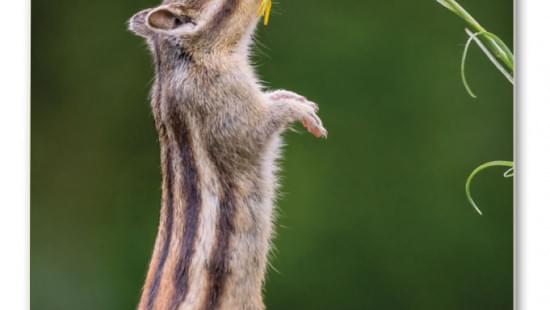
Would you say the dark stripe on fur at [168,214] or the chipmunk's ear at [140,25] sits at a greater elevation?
the chipmunk's ear at [140,25]

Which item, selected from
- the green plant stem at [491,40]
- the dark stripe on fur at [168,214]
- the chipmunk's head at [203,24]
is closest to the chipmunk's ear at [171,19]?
the chipmunk's head at [203,24]

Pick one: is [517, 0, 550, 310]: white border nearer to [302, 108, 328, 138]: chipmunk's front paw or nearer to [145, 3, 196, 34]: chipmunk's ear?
[302, 108, 328, 138]: chipmunk's front paw

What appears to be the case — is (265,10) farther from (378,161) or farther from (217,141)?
(378,161)

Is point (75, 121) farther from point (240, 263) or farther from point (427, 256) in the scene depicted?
point (427, 256)

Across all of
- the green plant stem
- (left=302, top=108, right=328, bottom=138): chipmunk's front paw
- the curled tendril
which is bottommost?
the curled tendril

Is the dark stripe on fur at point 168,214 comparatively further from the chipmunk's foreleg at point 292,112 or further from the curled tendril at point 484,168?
the curled tendril at point 484,168

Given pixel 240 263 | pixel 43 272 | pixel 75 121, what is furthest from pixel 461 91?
pixel 43 272

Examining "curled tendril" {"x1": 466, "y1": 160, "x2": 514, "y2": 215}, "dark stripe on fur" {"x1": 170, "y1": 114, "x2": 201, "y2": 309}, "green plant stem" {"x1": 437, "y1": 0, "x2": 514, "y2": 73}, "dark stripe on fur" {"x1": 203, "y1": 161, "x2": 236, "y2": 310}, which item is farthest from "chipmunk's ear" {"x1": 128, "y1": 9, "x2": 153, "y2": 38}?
"curled tendril" {"x1": 466, "y1": 160, "x2": 514, "y2": 215}
